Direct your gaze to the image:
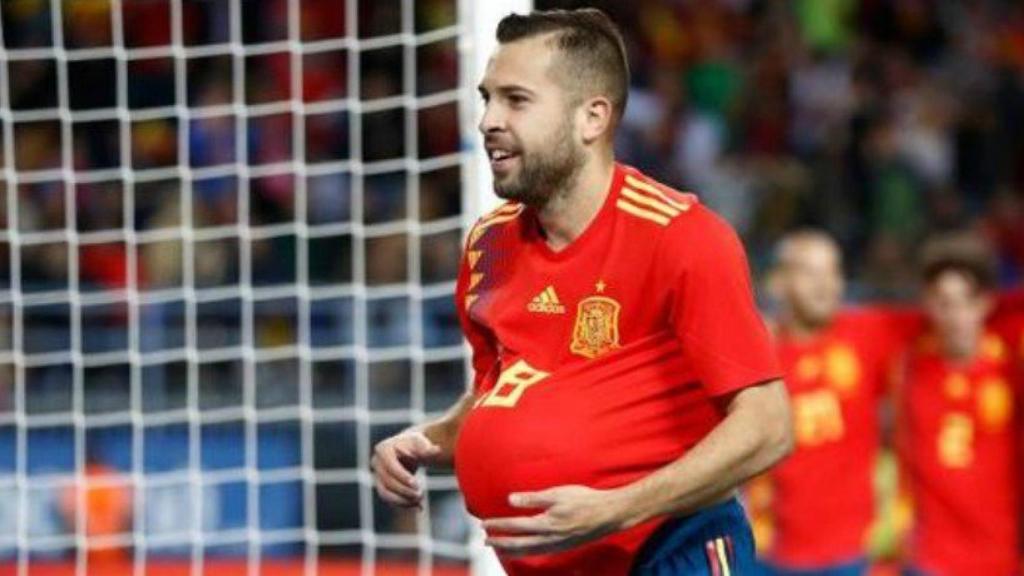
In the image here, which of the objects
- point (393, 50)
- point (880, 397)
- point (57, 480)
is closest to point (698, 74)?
point (393, 50)

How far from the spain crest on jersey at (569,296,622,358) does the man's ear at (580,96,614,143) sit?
0.31 meters

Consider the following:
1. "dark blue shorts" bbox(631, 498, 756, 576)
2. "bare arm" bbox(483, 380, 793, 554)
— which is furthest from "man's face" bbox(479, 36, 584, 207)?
"dark blue shorts" bbox(631, 498, 756, 576)

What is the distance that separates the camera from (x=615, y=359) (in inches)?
177

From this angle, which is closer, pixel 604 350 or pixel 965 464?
pixel 604 350

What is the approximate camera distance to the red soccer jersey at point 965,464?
9398mm

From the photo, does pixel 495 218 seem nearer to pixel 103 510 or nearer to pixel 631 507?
pixel 631 507

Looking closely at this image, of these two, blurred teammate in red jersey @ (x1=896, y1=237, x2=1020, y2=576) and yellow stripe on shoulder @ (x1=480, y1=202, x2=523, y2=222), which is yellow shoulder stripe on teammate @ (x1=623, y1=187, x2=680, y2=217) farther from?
blurred teammate in red jersey @ (x1=896, y1=237, x2=1020, y2=576)

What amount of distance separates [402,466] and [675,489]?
2.34 ft

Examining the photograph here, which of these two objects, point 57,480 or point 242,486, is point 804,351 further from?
point 57,480

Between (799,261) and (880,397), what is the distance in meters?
0.70

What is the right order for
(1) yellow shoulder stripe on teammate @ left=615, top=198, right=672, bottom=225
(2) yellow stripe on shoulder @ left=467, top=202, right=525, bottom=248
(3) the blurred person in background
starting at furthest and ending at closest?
(3) the blurred person in background → (2) yellow stripe on shoulder @ left=467, top=202, right=525, bottom=248 → (1) yellow shoulder stripe on teammate @ left=615, top=198, right=672, bottom=225

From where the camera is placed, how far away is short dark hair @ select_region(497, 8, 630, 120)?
14.9 feet

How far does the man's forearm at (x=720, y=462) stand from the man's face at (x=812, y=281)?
18.0 feet

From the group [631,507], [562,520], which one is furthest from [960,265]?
[562,520]
